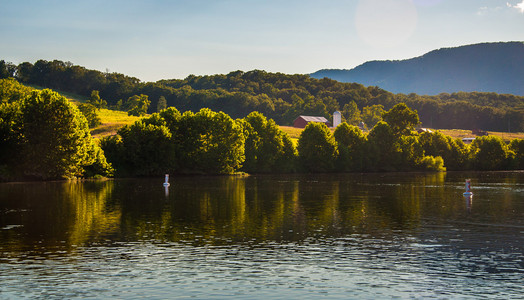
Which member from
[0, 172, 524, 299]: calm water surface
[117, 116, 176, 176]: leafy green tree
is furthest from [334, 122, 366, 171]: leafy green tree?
[0, 172, 524, 299]: calm water surface

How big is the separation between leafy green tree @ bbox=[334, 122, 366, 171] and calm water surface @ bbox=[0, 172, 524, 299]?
11249 centimetres

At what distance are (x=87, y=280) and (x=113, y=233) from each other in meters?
16.5

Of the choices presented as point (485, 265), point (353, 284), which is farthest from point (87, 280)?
point (485, 265)

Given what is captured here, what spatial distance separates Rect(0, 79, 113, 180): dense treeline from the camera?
116062 mm

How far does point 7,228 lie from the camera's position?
46.9m

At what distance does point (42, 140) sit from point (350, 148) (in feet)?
344

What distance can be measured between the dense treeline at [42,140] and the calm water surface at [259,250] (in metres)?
48.8

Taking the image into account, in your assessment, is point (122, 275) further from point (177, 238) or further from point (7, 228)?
point (7, 228)

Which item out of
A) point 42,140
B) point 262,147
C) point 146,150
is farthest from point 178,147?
point 42,140

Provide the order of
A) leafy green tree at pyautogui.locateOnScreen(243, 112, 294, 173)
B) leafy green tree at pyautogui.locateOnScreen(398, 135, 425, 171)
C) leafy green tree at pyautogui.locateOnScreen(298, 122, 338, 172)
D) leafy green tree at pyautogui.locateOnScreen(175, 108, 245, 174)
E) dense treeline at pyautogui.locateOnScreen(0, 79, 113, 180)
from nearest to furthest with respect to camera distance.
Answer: dense treeline at pyautogui.locateOnScreen(0, 79, 113, 180), leafy green tree at pyautogui.locateOnScreen(175, 108, 245, 174), leafy green tree at pyautogui.locateOnScreen(243, 112, 294, 173), leafy green tree at pyautogui.locateOnScreen(298, 122, 338, 172), leafy green tree at pyautogui.locateOnScreen(398, 135, 425, 171)

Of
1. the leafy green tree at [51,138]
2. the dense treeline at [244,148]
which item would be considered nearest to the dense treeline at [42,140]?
the leafy green tree at [51,138]

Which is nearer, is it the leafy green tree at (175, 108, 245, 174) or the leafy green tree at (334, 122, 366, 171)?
the leafy green tree at (175, 108, 245, 174)

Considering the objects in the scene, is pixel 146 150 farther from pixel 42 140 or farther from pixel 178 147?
pixel 42 140

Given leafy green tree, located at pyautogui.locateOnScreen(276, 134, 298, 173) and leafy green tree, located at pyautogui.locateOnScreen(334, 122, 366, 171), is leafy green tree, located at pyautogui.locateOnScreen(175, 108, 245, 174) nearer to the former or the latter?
leafy green tree, located at pyautogui.locateOnScreen(276, 134, 298, 173)
